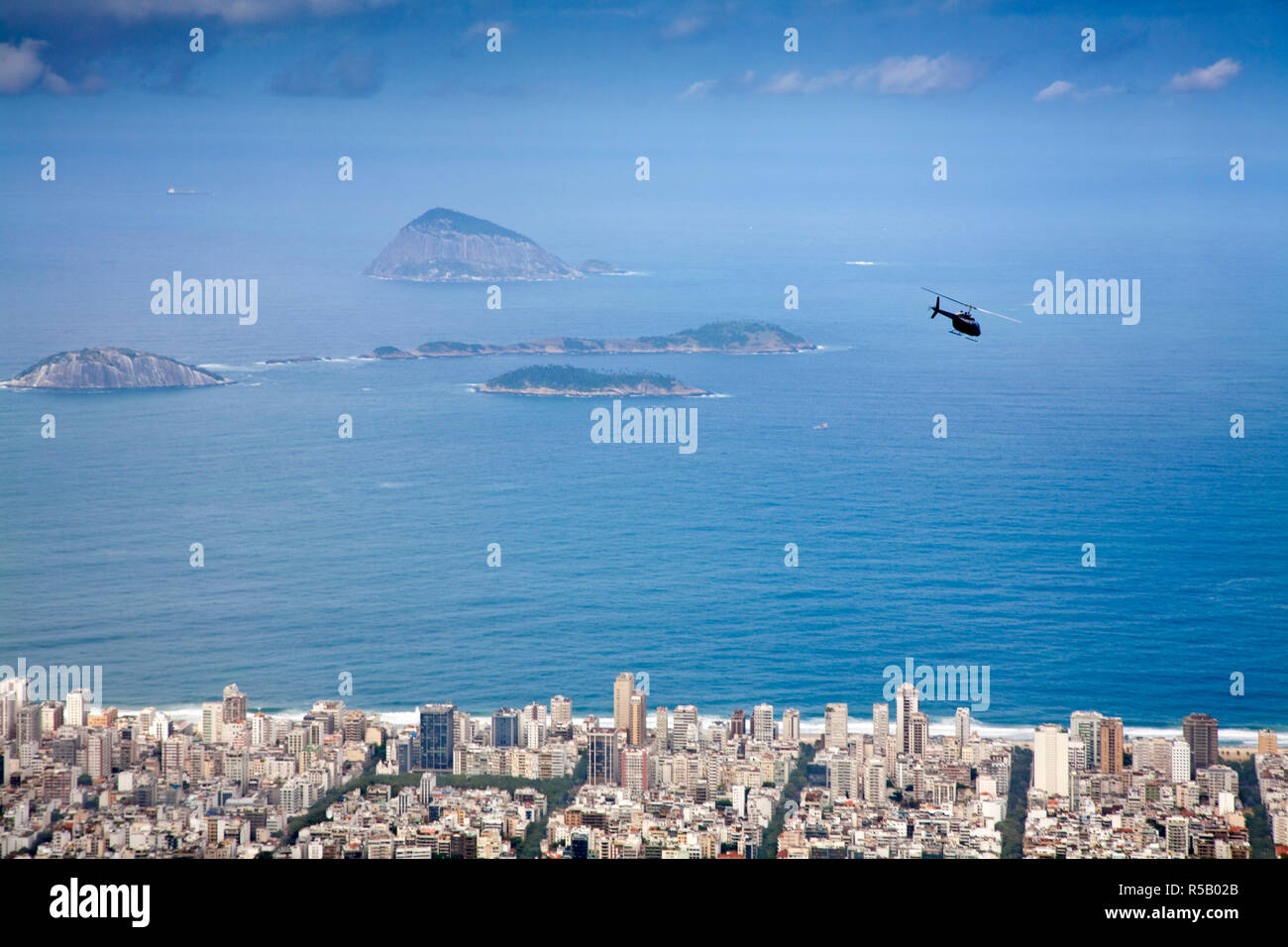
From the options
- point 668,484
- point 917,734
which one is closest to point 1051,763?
point 917,734

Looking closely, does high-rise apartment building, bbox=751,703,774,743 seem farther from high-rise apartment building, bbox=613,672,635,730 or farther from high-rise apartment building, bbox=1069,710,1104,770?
high-rise apartment building, bbox=1069,710,1104,770

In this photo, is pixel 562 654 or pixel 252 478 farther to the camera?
pixel 252 478

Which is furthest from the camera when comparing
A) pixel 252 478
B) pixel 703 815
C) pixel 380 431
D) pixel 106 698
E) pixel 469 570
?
pixel 380 431

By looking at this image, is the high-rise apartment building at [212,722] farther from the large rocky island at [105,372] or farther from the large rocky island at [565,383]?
the large rocky island at [565,383]

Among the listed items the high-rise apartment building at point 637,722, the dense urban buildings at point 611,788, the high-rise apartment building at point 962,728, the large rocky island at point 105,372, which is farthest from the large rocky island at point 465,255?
the high-rise apartment building at point 962,728

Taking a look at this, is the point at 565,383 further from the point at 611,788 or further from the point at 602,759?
the point at 611,788
